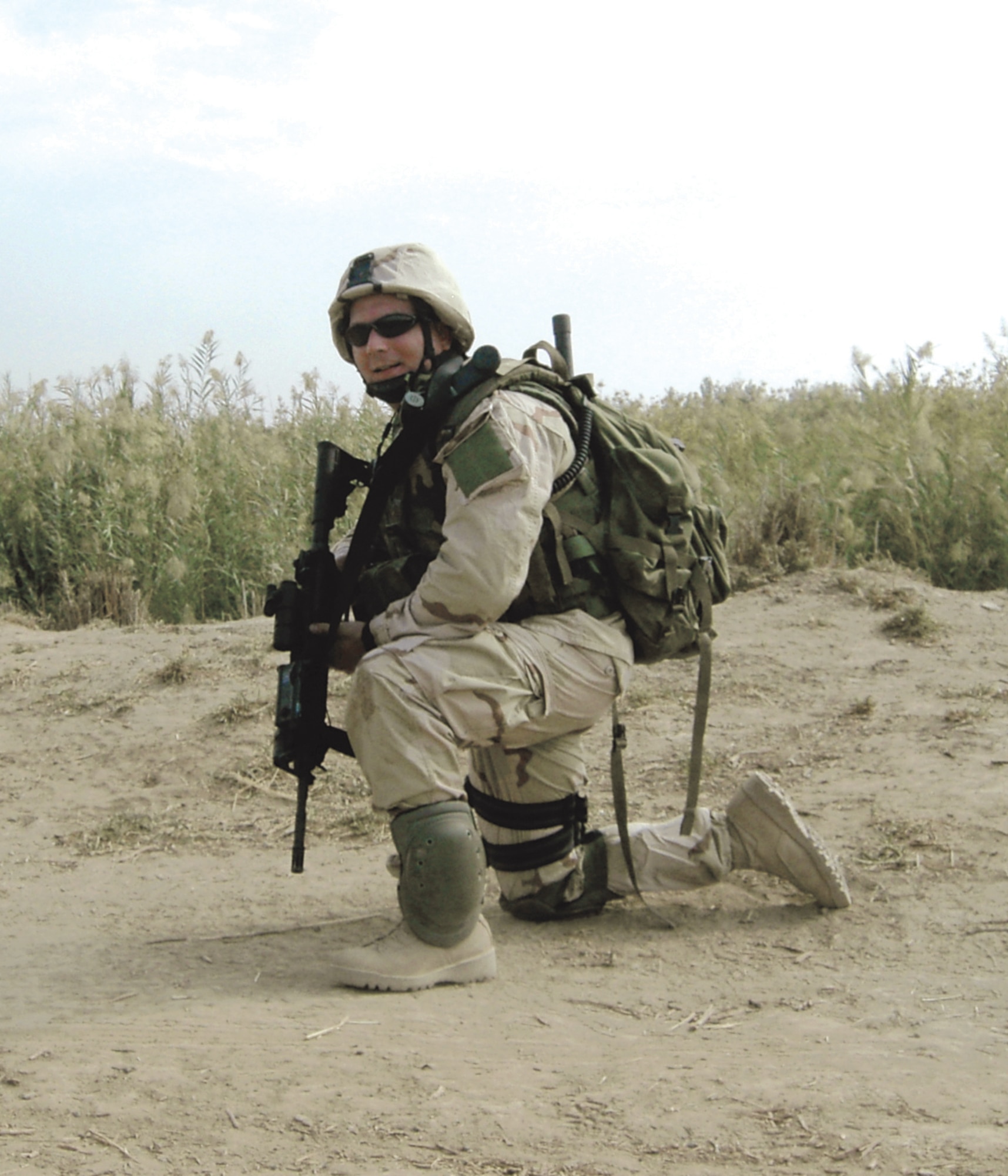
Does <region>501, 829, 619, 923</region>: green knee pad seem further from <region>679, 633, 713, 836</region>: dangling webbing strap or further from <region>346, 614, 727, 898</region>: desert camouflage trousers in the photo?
<region>679, 633, 713, 836</region>: dangling webbing strap

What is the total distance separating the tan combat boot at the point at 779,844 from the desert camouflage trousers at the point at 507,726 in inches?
3.1

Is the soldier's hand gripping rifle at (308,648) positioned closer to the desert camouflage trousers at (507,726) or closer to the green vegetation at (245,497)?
the desert camouflage trousers at (507,726)

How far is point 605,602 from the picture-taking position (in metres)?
3.34

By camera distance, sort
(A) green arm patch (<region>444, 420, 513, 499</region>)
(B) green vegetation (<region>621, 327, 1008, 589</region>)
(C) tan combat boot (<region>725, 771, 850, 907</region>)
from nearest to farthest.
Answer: (A) green arm patch (<region>444, 420, 513, 499</region>) < (C) tan combat boot (<region>725, 771, 850, 907</region>) < (B) green vegetation (<region>621, 327, 1008, 589</region>)

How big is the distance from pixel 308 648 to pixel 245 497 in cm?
430

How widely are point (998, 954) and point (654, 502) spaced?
4.59ft

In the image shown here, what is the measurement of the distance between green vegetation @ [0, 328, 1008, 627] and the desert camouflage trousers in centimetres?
323

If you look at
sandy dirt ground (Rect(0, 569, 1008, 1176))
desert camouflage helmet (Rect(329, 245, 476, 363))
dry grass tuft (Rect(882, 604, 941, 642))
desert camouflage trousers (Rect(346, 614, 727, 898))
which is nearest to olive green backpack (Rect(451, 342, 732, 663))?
desert camouflage trousers (Rect(346, 614, 727, 898))

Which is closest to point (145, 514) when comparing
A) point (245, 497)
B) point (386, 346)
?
point (245, 497)

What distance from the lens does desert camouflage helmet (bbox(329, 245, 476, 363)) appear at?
335cm

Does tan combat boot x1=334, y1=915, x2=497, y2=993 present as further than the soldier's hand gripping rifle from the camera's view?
No

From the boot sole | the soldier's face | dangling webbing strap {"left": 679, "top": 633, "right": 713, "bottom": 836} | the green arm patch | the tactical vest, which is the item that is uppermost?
the soldier's face

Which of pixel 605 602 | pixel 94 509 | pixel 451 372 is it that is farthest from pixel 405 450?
pixel 94 509

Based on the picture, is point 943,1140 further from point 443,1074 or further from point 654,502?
point 654,502
